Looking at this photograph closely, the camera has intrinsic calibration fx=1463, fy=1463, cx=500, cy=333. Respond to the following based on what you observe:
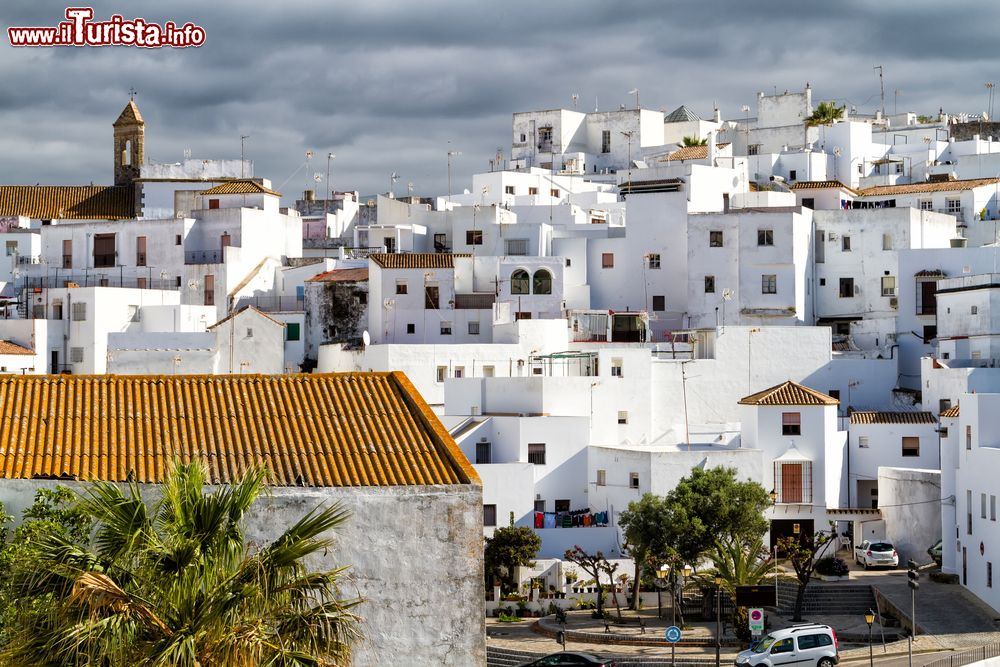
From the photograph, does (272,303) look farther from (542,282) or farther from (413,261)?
(542,282)

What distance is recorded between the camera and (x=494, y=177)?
78.4 m

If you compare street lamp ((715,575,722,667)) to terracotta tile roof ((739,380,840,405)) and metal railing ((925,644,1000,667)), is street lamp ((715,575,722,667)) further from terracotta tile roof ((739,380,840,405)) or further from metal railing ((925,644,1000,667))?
terracotta tile roof ((739,380,840,405))

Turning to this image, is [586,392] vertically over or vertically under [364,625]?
over

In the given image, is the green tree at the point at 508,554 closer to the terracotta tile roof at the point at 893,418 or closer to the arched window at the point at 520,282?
the terracotta tile roof at the point at 893,418

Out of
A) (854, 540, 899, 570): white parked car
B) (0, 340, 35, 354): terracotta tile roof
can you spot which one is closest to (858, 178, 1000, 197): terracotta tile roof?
(854, 540, 899, 570): white parked car

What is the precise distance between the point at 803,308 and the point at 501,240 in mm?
13265

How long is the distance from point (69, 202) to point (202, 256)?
37.0ft

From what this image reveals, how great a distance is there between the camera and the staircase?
132 ft

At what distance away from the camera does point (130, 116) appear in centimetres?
7619

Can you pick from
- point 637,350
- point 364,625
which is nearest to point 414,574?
point 364,625

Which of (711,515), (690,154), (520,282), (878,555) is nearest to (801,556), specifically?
(711,515)

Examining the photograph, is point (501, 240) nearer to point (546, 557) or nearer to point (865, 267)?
point (865, 267)

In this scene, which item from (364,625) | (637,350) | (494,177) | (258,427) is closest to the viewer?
(364,625)

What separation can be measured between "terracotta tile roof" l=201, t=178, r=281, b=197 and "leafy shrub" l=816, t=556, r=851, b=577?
115ft
